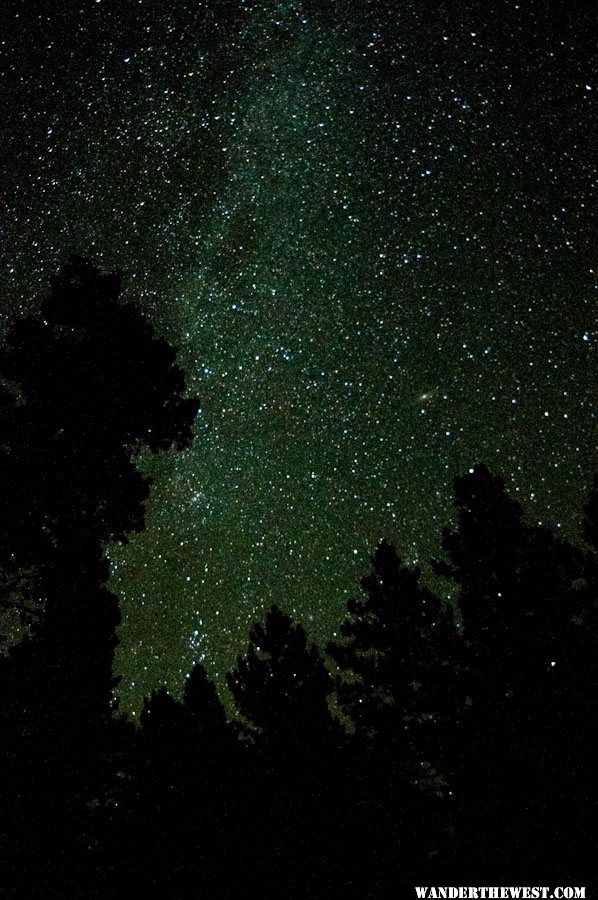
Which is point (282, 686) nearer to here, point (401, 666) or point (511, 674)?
point (401, 666)

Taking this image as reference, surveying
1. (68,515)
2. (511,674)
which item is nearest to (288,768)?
(511,674)

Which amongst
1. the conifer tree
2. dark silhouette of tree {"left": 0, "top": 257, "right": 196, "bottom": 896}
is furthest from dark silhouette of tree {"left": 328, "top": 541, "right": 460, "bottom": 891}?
dark silhouette of tree {"left": 0, "top": 257, "right": 196, "bottom": 896}

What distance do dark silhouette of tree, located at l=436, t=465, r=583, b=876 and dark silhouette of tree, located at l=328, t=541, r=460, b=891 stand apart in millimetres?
955

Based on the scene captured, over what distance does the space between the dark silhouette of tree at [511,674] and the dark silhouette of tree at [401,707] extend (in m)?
0.95

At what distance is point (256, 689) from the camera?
17141 millimetres

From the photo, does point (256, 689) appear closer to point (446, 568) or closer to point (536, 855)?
point (446, 568)

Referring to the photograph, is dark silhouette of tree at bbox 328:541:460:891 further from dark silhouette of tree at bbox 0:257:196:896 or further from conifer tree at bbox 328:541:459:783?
dark silhouette of tree at bbox 0:257:196:896

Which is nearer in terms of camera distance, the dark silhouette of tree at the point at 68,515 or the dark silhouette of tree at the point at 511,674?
the dark silhouette of tree at the point at 68,515

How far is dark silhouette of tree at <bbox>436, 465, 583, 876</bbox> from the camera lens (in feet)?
34.3

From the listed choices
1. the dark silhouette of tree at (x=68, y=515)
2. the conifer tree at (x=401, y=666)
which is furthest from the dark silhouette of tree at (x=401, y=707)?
the dark silhouette of tree at (x=68, y=515)

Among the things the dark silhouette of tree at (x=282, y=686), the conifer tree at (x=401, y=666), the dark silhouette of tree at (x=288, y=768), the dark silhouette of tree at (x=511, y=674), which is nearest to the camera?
the dark silhouette of tree at (x=511, y=674)

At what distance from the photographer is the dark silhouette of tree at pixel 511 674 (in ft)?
34.3

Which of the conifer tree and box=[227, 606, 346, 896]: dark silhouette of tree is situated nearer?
box=[227, 606, 346, 896]: dark silhouette of tree

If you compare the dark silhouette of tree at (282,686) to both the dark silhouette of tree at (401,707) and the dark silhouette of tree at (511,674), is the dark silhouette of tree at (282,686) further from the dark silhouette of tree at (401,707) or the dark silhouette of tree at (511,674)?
the dark silhouette of tree at (511,674)
